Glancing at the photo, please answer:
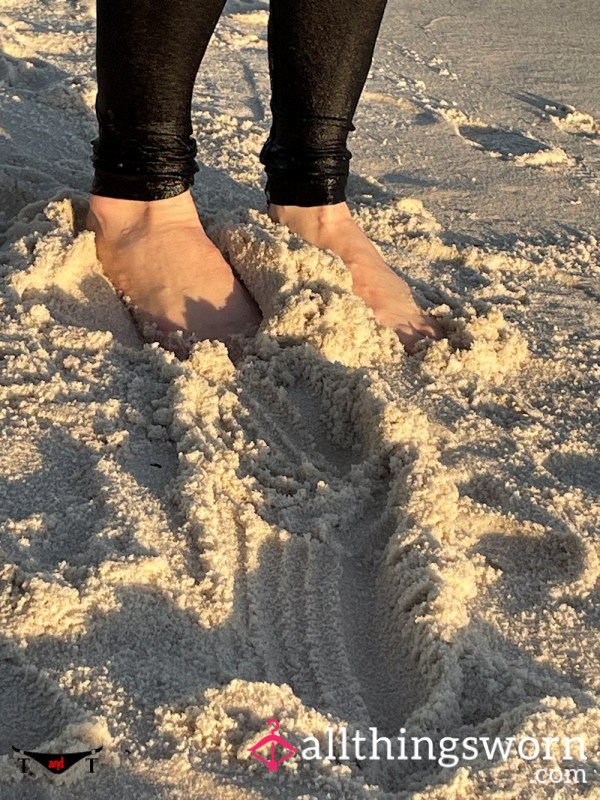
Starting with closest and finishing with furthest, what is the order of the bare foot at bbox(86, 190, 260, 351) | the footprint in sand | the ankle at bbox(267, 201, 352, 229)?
the bare foot at bbox(86, 190, 260, 351), the ankle at bbox(267, 201, 352, 229), the footprint in sand

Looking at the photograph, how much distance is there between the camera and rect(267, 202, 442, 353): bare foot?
1.73 meters

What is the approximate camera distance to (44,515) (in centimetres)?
115

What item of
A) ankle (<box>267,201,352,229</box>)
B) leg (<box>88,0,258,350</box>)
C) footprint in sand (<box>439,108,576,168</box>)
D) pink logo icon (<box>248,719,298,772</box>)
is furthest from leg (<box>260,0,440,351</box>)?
footprint in sand (<box>439,108,576,168</box>)

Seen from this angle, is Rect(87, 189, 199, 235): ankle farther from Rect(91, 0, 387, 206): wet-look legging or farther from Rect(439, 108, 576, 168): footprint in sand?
Rect(439, 108, 576, 168): footprint in sand

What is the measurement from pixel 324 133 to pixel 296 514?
0.79 meters

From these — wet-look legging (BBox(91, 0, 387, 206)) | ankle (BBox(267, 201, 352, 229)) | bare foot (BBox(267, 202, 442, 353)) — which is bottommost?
bare foot (BBox(267, 202, 442, 353))

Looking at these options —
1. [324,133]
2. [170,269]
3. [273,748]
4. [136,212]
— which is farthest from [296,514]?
[324,133]

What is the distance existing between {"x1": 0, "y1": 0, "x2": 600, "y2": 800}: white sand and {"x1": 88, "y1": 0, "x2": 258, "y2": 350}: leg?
2.2 inches

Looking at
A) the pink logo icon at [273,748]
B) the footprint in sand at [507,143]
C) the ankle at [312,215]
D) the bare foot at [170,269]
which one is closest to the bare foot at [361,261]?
the ankle at [312,215]

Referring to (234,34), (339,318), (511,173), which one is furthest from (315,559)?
(234,34)

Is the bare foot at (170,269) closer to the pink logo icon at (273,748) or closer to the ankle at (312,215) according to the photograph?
the ankle at (312,215)

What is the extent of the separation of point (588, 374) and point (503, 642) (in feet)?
2.42

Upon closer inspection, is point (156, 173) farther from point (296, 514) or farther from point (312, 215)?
point (296, 514)

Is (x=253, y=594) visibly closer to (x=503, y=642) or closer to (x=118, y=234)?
(x=503, y=642)
